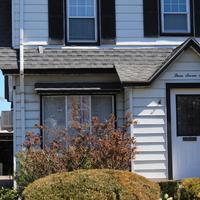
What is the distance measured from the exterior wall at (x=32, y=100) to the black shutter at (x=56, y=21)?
40.2 inches

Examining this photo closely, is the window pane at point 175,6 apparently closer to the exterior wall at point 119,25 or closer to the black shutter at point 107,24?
the exterior wall at point 119,25

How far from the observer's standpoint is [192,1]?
471 inches

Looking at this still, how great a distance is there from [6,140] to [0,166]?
3.92 feet

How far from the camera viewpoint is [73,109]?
11430 mm

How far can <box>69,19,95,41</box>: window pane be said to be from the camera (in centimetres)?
1180

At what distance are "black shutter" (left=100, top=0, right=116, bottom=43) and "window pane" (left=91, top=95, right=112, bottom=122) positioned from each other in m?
1.54

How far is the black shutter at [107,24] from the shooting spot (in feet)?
38.3

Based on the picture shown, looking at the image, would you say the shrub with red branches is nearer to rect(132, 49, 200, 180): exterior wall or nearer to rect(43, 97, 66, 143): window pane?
rect(132, 49, 200, 180): exterior wall

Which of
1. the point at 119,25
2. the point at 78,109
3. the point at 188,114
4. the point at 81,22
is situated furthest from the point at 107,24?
the point at 188,114

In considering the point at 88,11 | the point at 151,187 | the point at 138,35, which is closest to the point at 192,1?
the point at 138,35

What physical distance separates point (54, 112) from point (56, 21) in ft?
7.89

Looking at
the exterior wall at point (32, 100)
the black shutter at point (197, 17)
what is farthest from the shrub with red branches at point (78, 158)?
the black shutter at point (197, 17)

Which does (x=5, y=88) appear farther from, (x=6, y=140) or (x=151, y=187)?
(x=151, y=187)

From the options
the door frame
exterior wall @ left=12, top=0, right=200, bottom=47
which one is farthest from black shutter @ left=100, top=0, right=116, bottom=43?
the door frame
